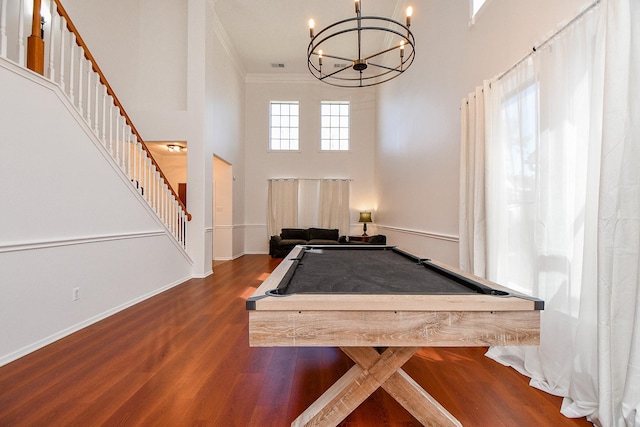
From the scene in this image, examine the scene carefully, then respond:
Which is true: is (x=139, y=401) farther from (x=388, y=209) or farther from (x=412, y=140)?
(x=388, y=209)

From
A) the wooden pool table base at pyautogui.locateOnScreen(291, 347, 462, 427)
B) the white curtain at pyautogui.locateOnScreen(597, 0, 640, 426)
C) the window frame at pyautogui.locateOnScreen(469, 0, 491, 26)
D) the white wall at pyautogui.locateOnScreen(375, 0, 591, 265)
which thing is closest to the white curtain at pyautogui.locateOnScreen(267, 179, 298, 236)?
the white wall at pyautogui.locateOnScreen(375, 0, 591, 265)

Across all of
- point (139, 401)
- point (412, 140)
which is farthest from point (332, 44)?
point (139, 401)

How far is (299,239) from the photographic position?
781 centimetres

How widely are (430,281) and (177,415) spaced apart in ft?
5.05

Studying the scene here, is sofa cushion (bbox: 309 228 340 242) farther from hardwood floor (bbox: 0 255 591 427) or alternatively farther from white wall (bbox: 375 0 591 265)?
hardwood floor (bbox: 0 255 591 427)

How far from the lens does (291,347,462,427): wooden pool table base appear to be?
134 centimetres

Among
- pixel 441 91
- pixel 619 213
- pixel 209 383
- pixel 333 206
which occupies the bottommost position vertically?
pixel 209 383

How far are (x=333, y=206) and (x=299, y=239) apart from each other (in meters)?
1.35

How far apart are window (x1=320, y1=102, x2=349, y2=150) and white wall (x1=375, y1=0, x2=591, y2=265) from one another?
8.75 ft

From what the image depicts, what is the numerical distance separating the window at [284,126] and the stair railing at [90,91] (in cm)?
418

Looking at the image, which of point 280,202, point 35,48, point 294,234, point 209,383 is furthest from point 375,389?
point 280,202

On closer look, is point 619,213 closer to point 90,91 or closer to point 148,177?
point 90,91

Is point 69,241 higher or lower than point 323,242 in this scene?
higher

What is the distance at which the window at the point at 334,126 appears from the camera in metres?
8.51
